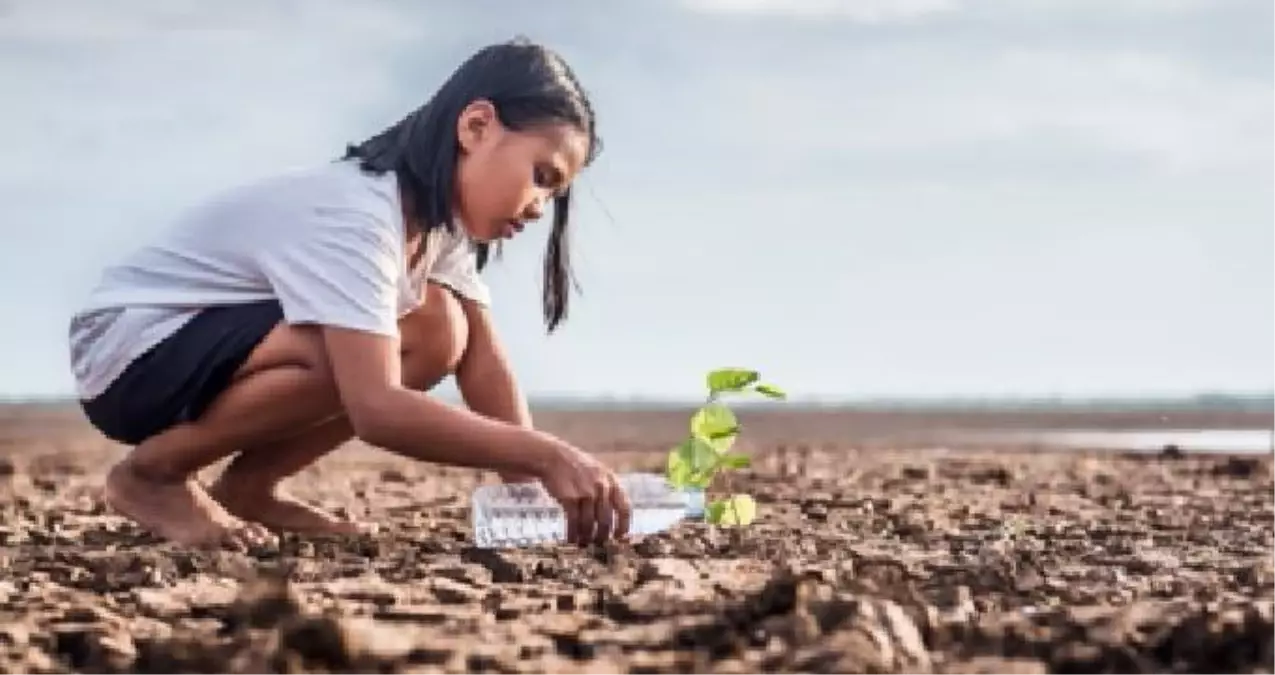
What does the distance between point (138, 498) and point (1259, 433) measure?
12.7 meters

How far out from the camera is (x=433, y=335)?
362 cm

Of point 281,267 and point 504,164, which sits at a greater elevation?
point 504,164

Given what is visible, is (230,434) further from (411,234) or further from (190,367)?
(411,234)

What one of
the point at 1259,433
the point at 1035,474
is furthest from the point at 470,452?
the point at 1259,433

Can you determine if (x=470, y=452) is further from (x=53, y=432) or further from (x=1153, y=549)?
(x=53, y=432)

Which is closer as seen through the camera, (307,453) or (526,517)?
(526,517)

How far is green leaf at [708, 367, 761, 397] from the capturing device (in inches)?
139

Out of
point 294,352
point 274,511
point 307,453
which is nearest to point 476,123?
point 294,352

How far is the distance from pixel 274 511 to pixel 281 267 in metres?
0.83

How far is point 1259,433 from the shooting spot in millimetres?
14367

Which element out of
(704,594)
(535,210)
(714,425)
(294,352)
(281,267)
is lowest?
(704,594)

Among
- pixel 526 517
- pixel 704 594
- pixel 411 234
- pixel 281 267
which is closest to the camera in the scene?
pixel 704 594

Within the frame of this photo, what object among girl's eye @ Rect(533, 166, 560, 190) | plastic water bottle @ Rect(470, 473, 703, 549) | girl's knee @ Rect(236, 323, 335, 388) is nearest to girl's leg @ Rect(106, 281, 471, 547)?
girl's knee @ Rect(236, 323, 335, 388)

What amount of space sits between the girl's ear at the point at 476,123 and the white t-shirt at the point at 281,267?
0.18 m
